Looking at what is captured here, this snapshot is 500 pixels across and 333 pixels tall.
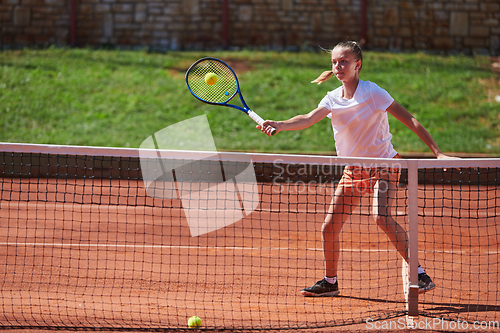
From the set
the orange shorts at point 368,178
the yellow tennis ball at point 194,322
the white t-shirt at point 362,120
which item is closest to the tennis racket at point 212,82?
the white t-shirt at point 362,120

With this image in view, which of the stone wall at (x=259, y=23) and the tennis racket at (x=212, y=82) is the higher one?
the stone wall at (x=259, y=23)

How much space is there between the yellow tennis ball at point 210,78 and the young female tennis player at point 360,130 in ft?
3.13

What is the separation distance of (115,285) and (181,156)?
1.37 m

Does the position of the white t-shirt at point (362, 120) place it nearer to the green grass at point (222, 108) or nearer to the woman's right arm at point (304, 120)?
the woman's right arm at point (304, 120)

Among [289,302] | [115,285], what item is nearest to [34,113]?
[115,285]

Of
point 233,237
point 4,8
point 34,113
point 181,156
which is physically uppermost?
point 4,8

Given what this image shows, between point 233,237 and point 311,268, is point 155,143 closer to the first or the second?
point 233,237

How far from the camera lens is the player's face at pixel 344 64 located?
133 inches

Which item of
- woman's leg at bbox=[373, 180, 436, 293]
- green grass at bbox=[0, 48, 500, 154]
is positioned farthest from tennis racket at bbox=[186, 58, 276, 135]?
green grass at bbox=[0, 48, 500, 154]

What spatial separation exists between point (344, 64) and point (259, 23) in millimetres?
10825

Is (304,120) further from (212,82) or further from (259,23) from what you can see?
(259,23)

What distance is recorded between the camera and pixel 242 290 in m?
4.04

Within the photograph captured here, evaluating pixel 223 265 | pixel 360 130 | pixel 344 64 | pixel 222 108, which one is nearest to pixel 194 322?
pixel 223 265

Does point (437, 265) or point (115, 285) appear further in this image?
point (437, 265)
